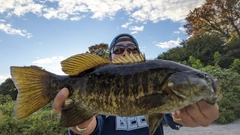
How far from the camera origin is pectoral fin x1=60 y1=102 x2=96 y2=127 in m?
1.64

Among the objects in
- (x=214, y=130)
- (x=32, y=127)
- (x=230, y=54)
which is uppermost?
(x=230, y=54)

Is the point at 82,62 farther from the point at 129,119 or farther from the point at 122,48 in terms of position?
the point at 122,48

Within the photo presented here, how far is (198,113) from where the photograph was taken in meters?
1.68

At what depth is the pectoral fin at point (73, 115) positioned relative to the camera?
64.6 inches

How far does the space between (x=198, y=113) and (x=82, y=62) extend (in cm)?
92

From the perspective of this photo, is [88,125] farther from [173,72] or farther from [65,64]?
[173,72]

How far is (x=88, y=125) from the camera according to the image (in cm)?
210

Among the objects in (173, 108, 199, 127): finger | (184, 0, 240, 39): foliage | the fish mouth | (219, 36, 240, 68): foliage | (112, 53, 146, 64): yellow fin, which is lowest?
(173, 108, 199, 127): finger

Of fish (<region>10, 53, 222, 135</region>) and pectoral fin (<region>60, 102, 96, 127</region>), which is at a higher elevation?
fish (<region>10, 53, 222, 135</region>)

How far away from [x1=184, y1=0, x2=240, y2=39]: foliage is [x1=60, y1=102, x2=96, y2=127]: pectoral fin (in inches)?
914

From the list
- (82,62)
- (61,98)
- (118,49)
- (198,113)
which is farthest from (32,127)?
(198,113)

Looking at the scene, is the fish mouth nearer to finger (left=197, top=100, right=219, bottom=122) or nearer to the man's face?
finger (left=197, top=100, right=219, bottom=122)

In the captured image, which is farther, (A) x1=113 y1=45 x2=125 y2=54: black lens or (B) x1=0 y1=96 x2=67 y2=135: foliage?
(B) x1=0 y1=96 x2=67 y2=135: foliage

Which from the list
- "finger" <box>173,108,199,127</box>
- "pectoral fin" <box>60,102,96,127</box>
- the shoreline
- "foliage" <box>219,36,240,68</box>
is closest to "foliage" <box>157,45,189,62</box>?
"foliage" <box>219,36,240,68</box>
